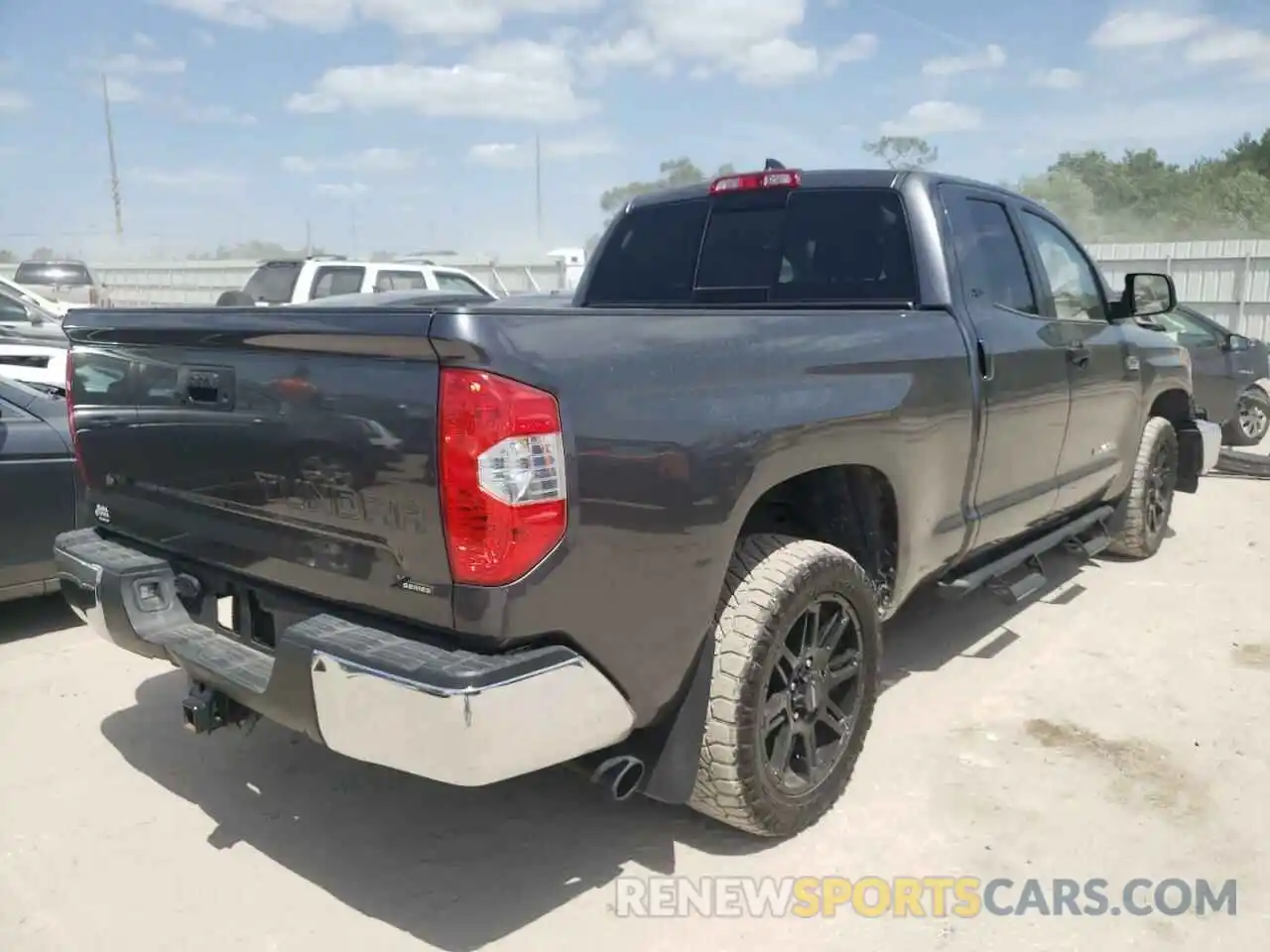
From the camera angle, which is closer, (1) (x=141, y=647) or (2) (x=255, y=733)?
(1) (x=141, y=647)

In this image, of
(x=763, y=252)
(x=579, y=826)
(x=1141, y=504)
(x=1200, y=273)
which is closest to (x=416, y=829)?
(x=579, y=826)

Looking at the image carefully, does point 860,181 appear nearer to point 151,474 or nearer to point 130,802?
point 151,474

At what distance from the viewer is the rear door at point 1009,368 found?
3.87 meters

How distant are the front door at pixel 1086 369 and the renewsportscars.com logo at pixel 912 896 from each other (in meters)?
2.15

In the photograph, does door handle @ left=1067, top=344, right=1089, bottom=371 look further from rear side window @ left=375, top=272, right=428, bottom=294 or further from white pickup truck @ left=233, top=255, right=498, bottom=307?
rear side window @ left=375, top=272, right=428, bottom=294

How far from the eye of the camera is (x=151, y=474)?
2959 mm

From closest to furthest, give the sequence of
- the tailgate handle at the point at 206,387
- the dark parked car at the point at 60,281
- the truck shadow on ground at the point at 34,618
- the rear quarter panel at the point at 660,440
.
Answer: the rear quarter panel at the point at 660,440 → the tailgate handle at the point at 206,387 → the truck shadow on ground at the point at 34,618 → the dark parked car at the point at 60,281

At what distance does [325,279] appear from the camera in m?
12.3

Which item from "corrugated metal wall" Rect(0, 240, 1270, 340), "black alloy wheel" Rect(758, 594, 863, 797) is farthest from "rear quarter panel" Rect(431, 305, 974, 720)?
"corrugated metal wall" Rect(0, 240, 1270, 340)

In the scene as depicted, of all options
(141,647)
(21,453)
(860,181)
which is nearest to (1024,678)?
(860,181)

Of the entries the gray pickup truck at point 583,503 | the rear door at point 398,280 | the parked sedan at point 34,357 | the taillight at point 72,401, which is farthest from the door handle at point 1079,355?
the rear door at point 398,280

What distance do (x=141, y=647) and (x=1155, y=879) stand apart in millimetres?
2894

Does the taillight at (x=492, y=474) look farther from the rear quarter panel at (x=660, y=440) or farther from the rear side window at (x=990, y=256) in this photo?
the rear side window at (x=990, y=256)

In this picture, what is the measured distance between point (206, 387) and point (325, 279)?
33.5 ft
